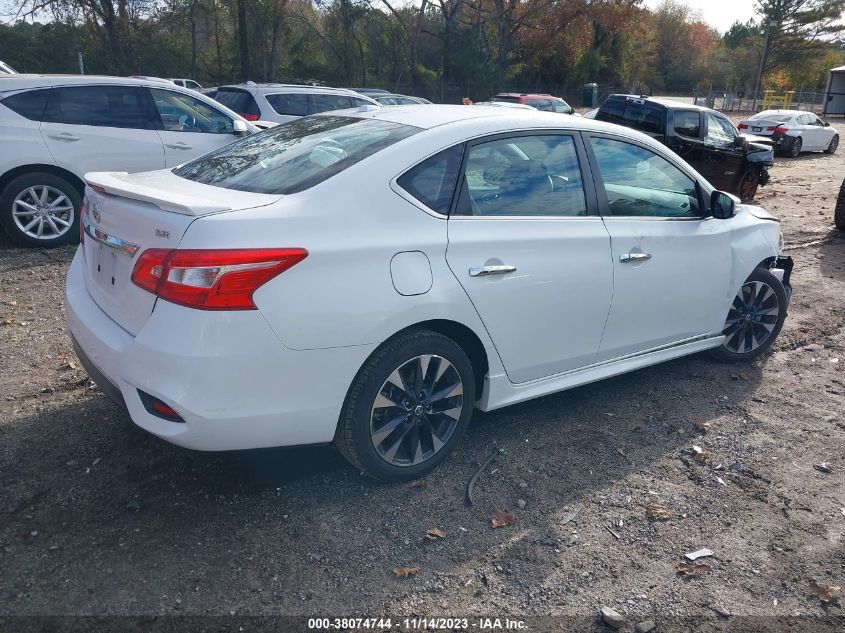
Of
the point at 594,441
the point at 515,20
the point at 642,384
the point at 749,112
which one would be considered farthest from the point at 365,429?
the point at 749,112

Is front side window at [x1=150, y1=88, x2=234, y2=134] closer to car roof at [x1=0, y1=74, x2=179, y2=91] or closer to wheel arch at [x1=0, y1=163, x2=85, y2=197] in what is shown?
car roof at [x1=0, y1=74, x2=179, y2=91]

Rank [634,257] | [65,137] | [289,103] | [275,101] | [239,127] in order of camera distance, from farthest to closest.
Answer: [289,103] < [275,101] < [239,127] < [65,137] < [634,257]

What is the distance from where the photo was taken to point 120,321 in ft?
10.2

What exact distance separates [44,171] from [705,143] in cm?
1072

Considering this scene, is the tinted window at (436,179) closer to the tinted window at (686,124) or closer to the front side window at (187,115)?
the front side window at (187,115)

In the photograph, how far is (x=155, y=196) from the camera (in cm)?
303

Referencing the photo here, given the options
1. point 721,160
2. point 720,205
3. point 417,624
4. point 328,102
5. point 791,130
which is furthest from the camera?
point 791,130

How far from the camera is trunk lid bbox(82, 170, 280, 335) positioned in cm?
288

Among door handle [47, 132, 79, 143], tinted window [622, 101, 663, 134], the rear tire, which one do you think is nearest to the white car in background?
tinted window [622, 101, 663, 134]

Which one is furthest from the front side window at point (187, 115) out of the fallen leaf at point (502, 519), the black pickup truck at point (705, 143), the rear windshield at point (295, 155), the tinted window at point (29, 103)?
the black pickup truck at point (705, 143)

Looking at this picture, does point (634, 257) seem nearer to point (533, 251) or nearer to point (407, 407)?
point (533, 251)

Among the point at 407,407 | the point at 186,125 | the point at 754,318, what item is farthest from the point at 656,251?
the point at 186,125

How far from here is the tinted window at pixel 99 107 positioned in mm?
7621

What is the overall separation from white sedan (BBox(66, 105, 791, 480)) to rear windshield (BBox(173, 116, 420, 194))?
16mm
